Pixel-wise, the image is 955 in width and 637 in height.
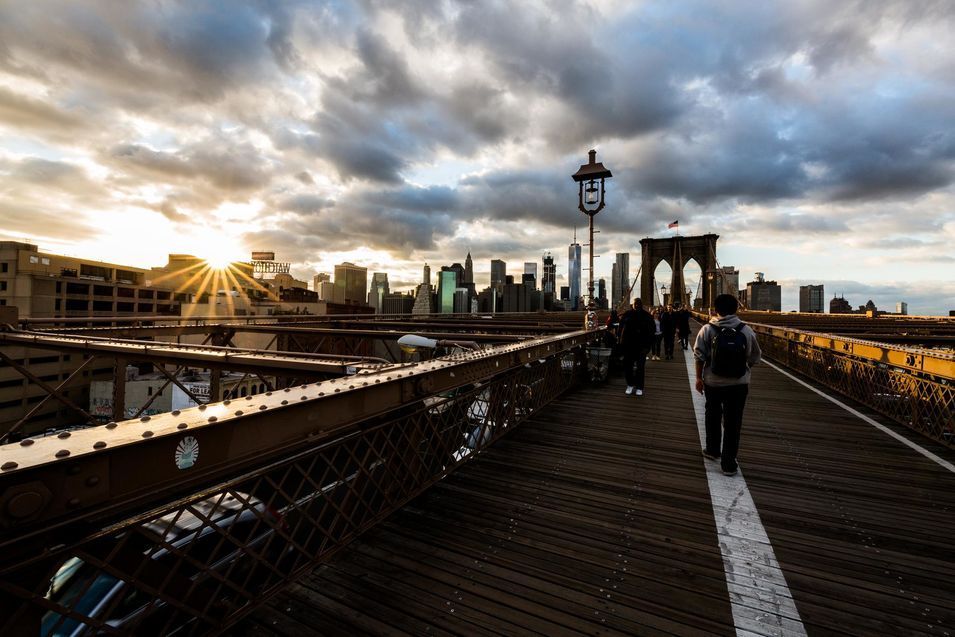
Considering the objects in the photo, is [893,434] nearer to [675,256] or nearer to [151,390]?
[151,390]

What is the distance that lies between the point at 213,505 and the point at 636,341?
8841 millimetres

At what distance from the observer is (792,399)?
31.5ft

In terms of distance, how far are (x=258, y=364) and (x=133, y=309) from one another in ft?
295

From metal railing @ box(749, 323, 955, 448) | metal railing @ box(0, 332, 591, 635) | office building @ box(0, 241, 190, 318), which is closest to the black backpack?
metal railing @ box(0, 332, 591, 635)

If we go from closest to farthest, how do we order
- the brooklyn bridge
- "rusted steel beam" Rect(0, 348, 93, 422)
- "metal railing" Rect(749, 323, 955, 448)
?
the brooklyn bridge < "metal railing" Rect(749, 323, 955, 448) < "rusted steel beam" Rect(0, 348, 93, 422)

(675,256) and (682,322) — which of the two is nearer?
(682,322)

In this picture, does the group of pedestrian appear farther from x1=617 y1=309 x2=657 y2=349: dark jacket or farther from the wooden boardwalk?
x1=617 y1=309 x2=657 y2=349: dark jacket

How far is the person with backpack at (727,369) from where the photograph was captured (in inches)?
202

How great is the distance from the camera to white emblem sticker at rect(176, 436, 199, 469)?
6.51 ft

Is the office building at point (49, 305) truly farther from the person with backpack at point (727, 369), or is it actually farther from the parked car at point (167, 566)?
the person with backpack at point (727, 369)

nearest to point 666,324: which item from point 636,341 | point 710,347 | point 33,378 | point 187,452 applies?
point 636,341

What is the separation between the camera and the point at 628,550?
11.5 feet

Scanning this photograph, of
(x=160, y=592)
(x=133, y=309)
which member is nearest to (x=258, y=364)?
(x=160, y=592)

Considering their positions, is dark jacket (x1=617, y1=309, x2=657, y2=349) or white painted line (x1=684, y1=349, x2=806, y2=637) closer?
white painted line (x1=684, y1=349, x2=806, y2=637)
